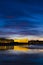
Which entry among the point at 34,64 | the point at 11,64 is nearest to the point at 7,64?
the point at 11,64

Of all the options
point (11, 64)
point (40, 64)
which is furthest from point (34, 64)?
point (11, 64)

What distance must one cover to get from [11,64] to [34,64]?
2.89m

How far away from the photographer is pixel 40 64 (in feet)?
78.0

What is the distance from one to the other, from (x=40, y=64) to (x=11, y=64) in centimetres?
362

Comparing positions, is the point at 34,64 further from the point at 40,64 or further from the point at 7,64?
the point at 7,64

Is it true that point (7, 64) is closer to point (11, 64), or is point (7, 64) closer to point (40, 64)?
point (11, 64)

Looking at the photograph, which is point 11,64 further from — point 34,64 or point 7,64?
point 34,64

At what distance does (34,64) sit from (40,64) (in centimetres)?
75

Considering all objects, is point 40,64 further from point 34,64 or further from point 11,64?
point 11,64

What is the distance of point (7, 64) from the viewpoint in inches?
921

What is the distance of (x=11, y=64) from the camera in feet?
77.0

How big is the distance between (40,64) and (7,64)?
4112mm
